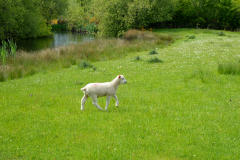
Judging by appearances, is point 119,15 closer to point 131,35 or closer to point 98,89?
point 131,35

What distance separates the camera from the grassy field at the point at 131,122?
6582 millimetres

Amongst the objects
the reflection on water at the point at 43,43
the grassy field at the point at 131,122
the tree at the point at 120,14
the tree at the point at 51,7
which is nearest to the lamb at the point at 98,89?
the grassy field at the point at 131,122

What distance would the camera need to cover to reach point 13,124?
27.4 ft

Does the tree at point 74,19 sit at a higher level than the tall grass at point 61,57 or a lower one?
higher

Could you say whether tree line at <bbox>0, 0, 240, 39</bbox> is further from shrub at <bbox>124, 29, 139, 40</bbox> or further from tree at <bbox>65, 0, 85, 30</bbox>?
shrub at <bbox>124, 29, 139, 40</bbox>

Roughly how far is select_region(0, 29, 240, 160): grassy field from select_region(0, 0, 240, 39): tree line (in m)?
37.6

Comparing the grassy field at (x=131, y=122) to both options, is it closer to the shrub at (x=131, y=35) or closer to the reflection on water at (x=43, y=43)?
the shrub at (x=131, y=35)

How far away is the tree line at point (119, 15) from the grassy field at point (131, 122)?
1479 inches

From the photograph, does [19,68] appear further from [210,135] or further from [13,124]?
[210,135]

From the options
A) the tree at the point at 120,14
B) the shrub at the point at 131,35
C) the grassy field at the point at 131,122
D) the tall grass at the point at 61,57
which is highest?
the tree at the point at 120,14

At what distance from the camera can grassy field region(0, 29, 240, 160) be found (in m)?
6.58

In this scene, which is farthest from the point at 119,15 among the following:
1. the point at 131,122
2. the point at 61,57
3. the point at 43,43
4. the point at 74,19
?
the point at 131,122

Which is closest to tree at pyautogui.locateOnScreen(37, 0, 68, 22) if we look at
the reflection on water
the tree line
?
the tree line

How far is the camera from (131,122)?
8.41 m
